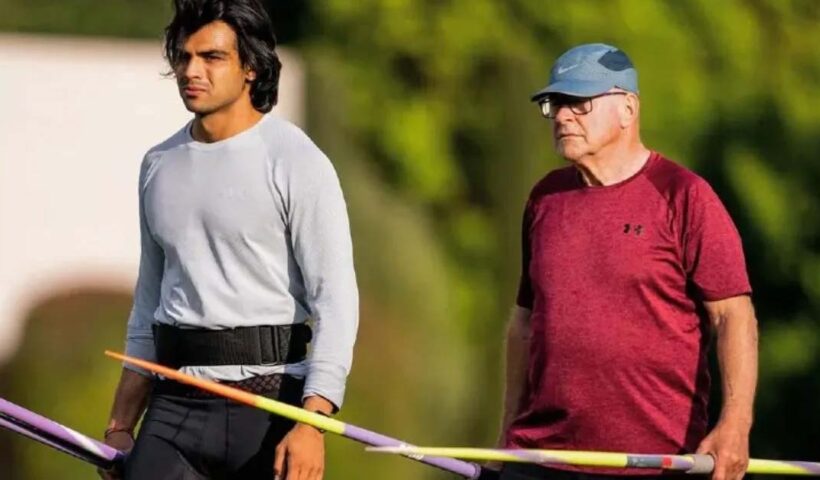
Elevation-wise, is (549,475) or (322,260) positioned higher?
(322,260)

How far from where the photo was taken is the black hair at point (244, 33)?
749 cm

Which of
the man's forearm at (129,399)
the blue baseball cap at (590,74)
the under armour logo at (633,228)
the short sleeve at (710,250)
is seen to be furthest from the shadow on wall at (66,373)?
the short sleeve at (710,250)

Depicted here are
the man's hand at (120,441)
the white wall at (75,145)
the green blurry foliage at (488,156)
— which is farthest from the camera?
the white wall at (75,145)

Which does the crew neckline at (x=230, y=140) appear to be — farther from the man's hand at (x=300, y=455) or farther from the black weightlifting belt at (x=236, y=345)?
the man's hand at (x=300, y=455)

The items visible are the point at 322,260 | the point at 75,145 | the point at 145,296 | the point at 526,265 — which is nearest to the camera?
the point at 322,260

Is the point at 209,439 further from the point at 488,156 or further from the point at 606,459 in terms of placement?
the point at 488,156

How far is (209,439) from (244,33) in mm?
1021

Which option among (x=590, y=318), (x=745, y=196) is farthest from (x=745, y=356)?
(x=745, y=196)

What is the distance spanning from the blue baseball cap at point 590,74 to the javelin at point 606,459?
92cm

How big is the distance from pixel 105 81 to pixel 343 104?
3.76ft

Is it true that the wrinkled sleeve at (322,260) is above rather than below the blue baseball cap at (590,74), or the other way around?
below

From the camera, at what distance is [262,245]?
7363 millimetres

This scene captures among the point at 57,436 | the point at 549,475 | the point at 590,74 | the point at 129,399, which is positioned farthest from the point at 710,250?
the point at 57,436

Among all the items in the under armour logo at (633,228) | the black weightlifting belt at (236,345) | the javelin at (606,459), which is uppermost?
the under armour logo at (633,228)
